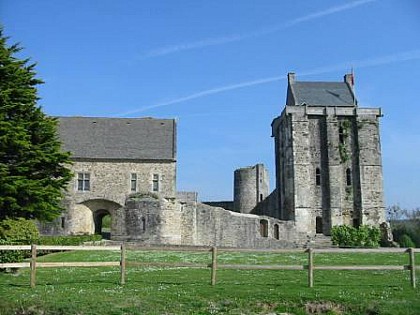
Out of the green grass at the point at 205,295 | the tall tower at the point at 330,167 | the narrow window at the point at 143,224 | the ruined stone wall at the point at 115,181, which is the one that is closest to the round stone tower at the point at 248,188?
the tall tower at the point at 330,167

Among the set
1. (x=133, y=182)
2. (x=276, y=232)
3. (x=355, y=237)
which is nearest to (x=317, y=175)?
(x=276, y=232)

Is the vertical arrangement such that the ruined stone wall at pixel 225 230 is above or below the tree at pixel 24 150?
below

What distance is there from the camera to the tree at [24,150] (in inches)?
753

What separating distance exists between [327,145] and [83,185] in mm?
21652

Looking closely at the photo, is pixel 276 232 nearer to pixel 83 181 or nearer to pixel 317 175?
pixel 317 175

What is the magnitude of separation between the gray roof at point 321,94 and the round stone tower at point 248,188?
8192 mm

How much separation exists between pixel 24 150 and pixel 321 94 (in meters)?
34.4

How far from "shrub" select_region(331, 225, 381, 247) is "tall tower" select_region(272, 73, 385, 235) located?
3.57m

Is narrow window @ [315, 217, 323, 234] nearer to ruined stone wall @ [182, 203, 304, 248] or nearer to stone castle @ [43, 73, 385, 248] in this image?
stone castle @ [43, 73, 385, 248]

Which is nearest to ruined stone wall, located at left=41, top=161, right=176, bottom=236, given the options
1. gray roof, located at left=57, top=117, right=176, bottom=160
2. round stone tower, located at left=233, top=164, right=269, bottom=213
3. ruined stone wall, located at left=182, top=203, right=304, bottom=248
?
gray roof, located at left=57, top=117, right=176, bottom=160

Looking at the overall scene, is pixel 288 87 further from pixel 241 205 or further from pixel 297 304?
pixel 297 304

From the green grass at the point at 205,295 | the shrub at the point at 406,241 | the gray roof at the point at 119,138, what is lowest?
the green grass at the point at 205,295

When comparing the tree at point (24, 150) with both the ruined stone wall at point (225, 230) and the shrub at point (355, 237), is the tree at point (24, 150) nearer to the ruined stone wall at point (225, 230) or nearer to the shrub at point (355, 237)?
the ruined stone wall at point (225, 230)

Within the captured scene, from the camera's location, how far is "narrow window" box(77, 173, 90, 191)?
38969mm
